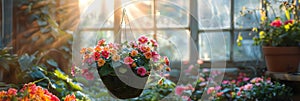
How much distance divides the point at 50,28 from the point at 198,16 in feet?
4.06

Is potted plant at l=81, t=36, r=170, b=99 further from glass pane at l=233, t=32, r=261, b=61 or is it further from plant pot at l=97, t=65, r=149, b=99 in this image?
glass pane at l=233, t=32, r=261, b=61

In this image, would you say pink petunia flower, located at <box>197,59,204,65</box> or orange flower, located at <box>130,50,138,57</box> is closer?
orange flower, located at <box>130,50,138,57</box>

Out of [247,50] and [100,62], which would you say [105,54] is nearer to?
[100,62]

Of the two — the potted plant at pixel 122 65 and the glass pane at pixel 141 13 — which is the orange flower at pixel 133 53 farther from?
the glass pane at pixel 141 13

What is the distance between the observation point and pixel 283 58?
10.6 feet

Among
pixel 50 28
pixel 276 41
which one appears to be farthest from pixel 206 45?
pixel 50 28

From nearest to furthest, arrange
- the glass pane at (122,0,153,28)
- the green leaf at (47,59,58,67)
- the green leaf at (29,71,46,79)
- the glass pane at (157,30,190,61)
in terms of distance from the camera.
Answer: the green leaf at (29,71,46,79), the green leaf at (47,59,58,67), the glass pane at (122,0,153,28), the glass pane at (157,30,190,61)

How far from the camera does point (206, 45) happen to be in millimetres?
3660

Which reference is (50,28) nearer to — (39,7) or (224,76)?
(39,7)

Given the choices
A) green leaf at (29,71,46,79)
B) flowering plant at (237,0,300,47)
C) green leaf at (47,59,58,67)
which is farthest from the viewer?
flowering plant at (237,0,300,47)

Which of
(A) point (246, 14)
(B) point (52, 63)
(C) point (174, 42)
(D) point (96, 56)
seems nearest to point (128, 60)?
(D) point (96, 56)

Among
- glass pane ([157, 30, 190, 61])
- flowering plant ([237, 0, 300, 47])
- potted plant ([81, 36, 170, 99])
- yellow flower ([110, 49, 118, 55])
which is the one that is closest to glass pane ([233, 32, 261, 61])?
flowering plant ([237, 0, 300, 47])

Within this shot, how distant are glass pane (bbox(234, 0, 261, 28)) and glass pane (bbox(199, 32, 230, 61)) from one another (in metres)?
0.15

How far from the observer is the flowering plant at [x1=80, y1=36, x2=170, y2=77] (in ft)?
5.88
